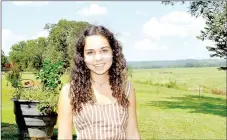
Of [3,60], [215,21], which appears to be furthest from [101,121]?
[215,21]

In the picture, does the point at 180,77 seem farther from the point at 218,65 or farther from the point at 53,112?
the point at 53,112

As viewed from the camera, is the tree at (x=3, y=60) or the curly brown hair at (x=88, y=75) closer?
the curly brown hair at (x=88, y=75)

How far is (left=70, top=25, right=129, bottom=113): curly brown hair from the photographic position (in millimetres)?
1863

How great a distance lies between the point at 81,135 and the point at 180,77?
3188 centimetres

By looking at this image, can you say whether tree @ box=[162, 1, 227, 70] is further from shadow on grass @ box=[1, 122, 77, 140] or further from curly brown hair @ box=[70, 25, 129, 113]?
curly brown hair @ box=[70, 25, 129, 113]

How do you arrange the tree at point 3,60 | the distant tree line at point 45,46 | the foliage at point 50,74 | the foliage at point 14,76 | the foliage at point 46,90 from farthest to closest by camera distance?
the distant tree line at point 45,46 → the tree at point 3,60 → the foliage at point 14,76 → the foliage at point 50,74 → the foliage at point 46,90

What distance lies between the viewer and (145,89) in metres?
27.5

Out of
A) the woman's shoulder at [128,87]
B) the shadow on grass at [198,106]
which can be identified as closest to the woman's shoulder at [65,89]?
the woman's shoulder at [128,87]

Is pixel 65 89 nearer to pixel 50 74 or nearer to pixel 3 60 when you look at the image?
pixel 50 74

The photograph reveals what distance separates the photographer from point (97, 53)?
1848 millimetres

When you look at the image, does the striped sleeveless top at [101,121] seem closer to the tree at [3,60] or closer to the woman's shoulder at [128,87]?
the woman's shoulder at [128,87]

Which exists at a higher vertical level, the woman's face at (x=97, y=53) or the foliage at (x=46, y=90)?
the woman's face at (x=97, y=53)

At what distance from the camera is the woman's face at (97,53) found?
1.85 metres

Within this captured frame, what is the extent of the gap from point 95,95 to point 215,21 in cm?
1170
